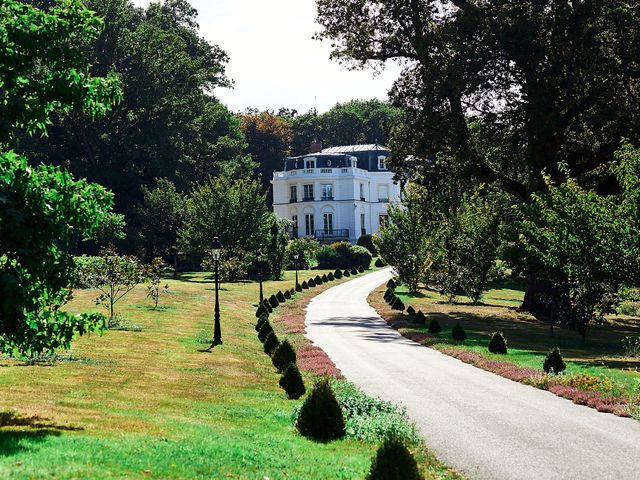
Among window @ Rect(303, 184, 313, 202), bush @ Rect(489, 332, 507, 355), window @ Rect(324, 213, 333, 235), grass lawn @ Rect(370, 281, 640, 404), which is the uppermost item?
window @ Rect(303, 184, 313, 202)

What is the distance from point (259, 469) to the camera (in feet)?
39.1

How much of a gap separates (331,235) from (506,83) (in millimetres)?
72142

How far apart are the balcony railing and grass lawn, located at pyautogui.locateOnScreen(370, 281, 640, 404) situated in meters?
48.8

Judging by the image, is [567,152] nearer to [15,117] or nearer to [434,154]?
[434,154]

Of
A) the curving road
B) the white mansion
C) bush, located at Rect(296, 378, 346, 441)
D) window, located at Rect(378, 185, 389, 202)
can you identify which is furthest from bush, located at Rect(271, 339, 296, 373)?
window, located at Rect(378, 185, 389, 202)

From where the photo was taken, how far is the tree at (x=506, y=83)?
39.9m

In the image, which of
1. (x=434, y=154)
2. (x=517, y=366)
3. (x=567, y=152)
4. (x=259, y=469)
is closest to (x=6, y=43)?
(x=259, y=469)

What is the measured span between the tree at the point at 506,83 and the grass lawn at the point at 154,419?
66.6 ft

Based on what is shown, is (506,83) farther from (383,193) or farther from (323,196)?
(383,193)

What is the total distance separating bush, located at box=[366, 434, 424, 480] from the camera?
984 cm

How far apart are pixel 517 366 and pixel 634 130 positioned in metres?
18.8

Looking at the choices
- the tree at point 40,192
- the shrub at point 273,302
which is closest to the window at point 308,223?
the shrub at point 273,302

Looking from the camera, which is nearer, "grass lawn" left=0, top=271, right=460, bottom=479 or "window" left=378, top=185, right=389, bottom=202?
"grass lawn" left=0, top=271, right=460, bottom=479

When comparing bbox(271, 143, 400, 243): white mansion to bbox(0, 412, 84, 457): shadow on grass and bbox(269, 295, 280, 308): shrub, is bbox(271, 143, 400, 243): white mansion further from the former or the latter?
bbox(0, 412, 84, 457): shadow on grass
